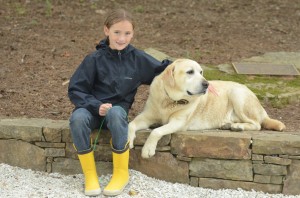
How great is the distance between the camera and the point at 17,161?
454cm

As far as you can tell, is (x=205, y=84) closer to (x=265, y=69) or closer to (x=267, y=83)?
(x=267, y=83)

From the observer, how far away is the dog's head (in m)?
4.02

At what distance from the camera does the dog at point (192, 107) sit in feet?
13.4

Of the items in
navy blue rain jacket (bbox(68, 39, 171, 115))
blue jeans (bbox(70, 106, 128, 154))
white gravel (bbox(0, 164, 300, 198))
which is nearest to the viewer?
blue jeans (bbox(70, 106, 128, 154))

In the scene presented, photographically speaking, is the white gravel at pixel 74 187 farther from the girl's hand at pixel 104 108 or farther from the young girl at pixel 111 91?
the girl's hand at pixel 104 108

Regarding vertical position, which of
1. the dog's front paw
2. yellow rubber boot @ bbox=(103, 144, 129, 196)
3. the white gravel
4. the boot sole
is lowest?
the white gravel

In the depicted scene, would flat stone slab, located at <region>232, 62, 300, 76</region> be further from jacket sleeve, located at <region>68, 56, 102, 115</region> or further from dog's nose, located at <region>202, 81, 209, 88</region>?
jacket sleeve, located at <region>68, 56, 102, 115</region>

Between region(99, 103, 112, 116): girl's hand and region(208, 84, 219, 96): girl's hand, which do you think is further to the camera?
region(208, 84, 219, 96): girl's hand

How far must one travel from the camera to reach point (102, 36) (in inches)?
305

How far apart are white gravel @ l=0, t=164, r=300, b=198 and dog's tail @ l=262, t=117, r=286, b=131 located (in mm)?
612

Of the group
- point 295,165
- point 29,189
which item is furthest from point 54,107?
point 295,165

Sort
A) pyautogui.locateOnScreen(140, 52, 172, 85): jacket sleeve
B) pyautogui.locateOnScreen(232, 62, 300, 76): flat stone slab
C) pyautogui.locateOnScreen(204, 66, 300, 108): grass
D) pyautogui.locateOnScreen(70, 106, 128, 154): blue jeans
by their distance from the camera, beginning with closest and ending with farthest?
pyautogui.locateOnScreen(70, 106, 128, 154): blue jeans < pyautogui.locateOnScreen(140, 52, 172, 85): jacket sleeve < pyautogui.locateOnScreen(204, 66, 300, 108): grass < pyautogui.locateOnScreen(232, 62, 300, 76): flat stone slab

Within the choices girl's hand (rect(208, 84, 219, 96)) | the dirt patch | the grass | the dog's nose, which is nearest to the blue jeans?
the dog's nose

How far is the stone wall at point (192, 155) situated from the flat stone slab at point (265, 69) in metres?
1.91
